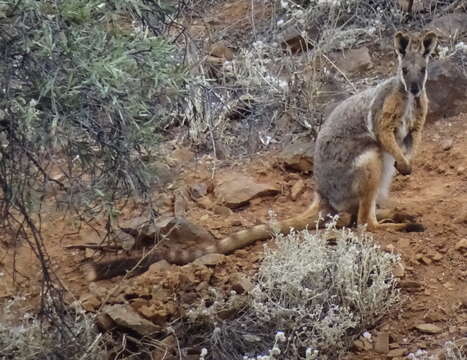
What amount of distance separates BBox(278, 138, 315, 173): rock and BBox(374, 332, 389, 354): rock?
8.34 feet

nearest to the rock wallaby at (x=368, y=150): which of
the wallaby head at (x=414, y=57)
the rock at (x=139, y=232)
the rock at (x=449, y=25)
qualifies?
the wallaby head at (x=414, y=57)

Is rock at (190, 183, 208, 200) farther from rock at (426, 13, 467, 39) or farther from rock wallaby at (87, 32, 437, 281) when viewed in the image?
rock at (426, 13, 467, 39)

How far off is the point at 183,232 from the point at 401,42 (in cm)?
Result: 206

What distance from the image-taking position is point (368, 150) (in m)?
7.41

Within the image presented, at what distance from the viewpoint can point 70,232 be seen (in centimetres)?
761

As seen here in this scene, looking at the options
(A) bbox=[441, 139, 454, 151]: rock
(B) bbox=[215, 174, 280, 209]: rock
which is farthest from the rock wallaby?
(A) bbox=[441, 139, 454, 151]: rock

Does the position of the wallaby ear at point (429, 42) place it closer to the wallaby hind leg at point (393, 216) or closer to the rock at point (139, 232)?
the wallaby hind leg at point (393, 216)

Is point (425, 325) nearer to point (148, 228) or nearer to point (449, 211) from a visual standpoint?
point (449, 211)

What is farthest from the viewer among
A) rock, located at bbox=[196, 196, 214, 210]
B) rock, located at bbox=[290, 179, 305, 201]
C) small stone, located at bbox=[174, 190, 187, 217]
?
rock, located at bbox=[290, 179, 305, 201]

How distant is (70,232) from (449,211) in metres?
2.83

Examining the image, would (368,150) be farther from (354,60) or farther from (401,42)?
(354,60)

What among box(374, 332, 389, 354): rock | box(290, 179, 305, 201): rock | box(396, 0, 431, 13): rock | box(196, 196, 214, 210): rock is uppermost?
box(396, 0, 431, 13): rock

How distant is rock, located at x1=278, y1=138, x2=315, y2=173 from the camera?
332 inches

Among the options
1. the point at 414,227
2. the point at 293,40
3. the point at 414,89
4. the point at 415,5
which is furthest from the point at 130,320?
the point at 415,5
